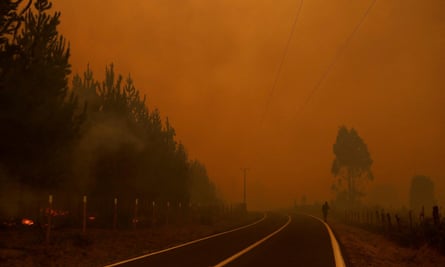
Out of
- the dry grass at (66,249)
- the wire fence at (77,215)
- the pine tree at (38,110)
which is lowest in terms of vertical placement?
the dry grass at (66,249)

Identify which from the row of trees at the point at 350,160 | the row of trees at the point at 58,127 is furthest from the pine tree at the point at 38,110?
the row of trees at the point at 350,160

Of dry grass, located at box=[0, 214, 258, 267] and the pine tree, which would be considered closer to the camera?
dry grass, located at box=[0, 214, 258, 267]

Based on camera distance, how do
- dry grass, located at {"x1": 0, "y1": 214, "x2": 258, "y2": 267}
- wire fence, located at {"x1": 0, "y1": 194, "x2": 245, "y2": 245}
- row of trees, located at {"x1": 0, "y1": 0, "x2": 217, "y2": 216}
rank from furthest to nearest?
wire fence, located at {"x1": 0, "y1": 194, "x2": 245, "y2": 245} → row of trees, located at {"x1": 0, "y1": 0, "x2": 217, "y2": 216} → dry grass, located at {"x1": 0, "y1": 214, "x2": 258, "y2": 267}

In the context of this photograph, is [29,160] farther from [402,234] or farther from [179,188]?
[179,188]

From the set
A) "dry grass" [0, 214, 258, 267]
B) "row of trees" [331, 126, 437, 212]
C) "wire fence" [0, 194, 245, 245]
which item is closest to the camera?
"dry grass" [0, 214, 258, 267]

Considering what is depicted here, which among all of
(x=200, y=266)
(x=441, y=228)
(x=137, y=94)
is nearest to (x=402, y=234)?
(x=441, y=228)

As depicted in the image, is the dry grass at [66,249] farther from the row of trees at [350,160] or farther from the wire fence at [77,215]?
the row of trees at [350,160]

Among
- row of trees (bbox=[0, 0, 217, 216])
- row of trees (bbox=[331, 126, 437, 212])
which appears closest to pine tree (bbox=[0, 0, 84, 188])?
row of trees (bbox=[0, 0, 217, 216])

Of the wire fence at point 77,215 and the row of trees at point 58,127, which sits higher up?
the row of trees at point 58,127

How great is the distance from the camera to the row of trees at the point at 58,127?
1791 cm

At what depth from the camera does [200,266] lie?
10.6 m

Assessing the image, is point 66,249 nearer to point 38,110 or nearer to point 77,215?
point 38,110

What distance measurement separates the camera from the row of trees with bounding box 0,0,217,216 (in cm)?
1791

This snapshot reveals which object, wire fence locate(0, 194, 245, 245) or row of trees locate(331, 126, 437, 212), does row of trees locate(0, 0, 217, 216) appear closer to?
wire fence locate(0, 194, 245, 245)
